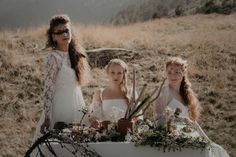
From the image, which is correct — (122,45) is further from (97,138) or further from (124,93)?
(97,138)

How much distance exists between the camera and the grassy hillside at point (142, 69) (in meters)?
9.41

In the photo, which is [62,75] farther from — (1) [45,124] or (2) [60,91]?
(1) [45,124]

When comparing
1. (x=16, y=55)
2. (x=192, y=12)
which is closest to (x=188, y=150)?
(x=16, y=55)

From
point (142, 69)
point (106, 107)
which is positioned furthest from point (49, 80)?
point (142, 69)

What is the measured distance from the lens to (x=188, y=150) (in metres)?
4.25

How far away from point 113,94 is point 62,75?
22.2 inches

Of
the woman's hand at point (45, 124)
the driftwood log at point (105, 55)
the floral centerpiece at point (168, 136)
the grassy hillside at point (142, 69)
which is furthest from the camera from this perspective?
the driftwood log at point (105, 55)

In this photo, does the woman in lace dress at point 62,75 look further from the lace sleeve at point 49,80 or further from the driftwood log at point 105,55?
the driftwood log at point 105,55

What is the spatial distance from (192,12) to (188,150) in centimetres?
2211

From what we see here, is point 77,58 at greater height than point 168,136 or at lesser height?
greater

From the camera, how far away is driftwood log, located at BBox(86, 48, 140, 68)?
1302cm

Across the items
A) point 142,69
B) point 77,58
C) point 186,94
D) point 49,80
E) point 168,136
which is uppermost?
point 77,58

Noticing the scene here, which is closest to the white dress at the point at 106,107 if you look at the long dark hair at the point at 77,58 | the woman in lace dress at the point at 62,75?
the woman in lace dress at the point at 62,75

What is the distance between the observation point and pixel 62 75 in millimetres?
5488
